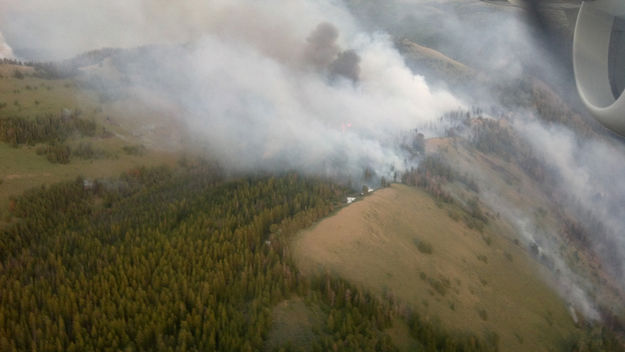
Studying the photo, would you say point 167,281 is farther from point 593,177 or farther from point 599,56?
point 593,177

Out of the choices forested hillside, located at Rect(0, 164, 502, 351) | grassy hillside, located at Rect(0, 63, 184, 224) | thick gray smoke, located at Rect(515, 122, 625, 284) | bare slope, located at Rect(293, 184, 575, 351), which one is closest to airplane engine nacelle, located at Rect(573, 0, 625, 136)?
forested hillside, located at Rect(0, 164, 502, 351)

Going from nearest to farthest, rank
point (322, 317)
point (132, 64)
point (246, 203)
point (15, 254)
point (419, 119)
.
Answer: point (322, 317) < point (15, 254) < point (246, 203) < point (132, 64) < point (419, 119)

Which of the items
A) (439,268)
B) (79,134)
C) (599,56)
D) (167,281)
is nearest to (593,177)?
(439,268)

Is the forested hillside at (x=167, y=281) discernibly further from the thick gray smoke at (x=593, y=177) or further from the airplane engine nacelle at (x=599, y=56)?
the thick gray smoke at (x=593, y=177)

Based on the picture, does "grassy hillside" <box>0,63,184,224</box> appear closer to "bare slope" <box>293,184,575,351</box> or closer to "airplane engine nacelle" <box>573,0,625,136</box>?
"bare slope" <box>293,184,575,351</box>

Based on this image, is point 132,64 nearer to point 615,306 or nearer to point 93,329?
point 93,329

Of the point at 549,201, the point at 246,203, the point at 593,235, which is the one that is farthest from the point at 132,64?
the point at 593,235
